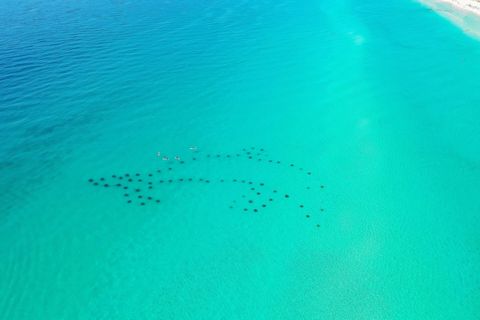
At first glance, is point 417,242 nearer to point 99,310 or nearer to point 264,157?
point 264,157

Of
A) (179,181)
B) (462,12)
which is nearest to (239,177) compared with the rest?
(179,181)

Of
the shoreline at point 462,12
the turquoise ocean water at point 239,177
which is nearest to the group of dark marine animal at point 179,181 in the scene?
the turquoise ocean water at point 239,177

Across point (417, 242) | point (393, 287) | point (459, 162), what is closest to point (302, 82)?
point (459, 162)

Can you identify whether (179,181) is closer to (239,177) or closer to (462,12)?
(239,177)

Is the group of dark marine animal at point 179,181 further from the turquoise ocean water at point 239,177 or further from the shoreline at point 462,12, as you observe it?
the shoreline at point 462,12

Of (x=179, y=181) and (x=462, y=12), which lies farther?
(x=462, y=12)

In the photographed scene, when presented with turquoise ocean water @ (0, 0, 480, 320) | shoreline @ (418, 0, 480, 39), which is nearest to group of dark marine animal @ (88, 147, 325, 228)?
turquoise ocean water @ (0, 0, 480, 320)

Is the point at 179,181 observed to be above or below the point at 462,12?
below
